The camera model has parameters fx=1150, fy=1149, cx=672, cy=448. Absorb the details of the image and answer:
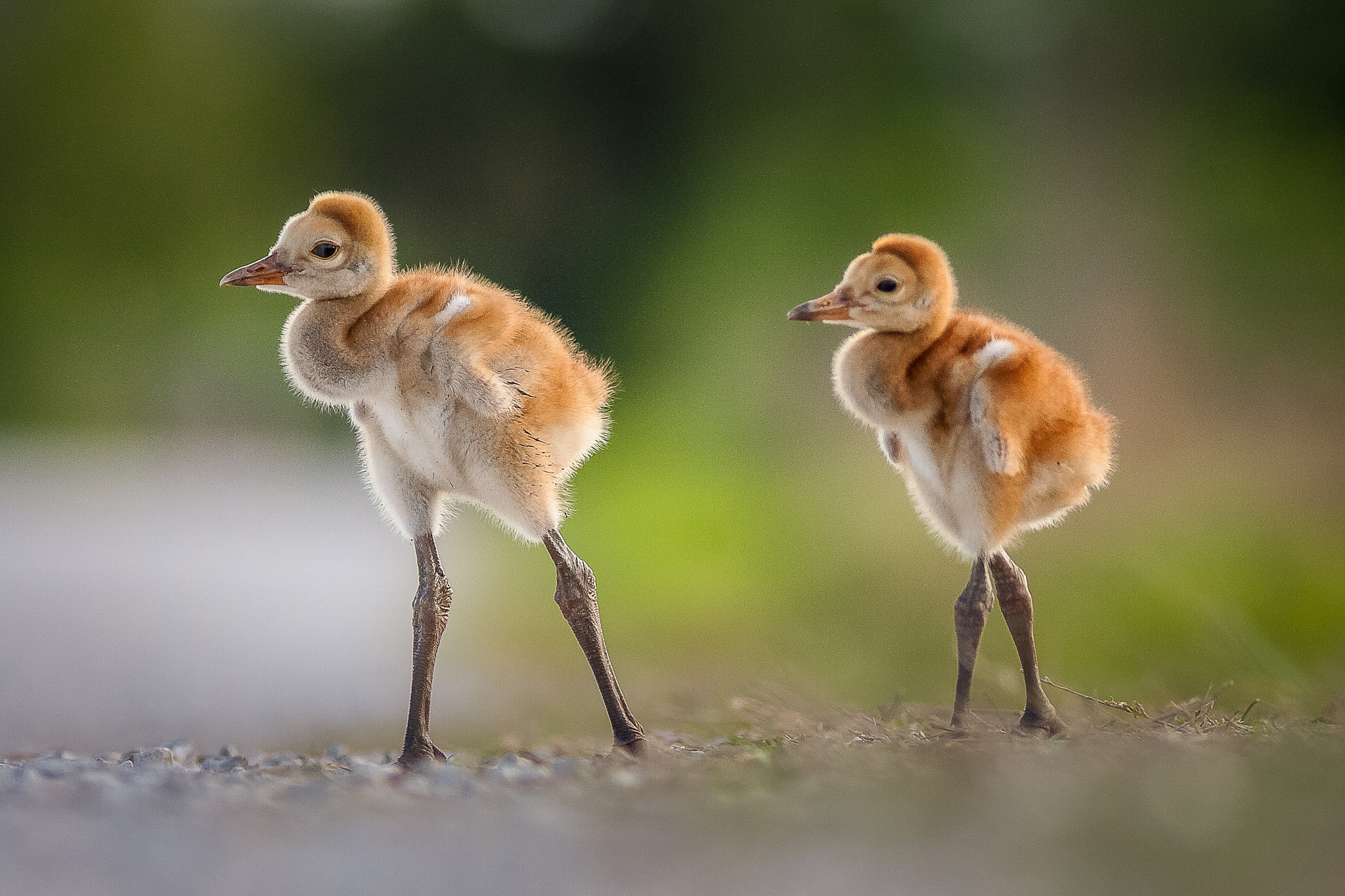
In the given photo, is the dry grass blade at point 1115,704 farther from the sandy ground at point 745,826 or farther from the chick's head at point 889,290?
the chick's head at point 889,290

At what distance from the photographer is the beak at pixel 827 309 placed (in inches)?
48.1

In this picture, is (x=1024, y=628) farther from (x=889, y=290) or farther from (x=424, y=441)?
(x=424, y=441)

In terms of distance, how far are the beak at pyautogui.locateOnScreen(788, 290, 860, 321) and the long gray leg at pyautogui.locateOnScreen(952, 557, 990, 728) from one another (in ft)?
1.08

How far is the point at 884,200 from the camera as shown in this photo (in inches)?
126

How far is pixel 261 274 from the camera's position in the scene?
117 centimetres

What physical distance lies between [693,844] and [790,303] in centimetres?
231

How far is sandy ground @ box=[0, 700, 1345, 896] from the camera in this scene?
0.77 metres

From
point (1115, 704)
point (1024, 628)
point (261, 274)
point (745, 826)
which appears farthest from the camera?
point (1115, 704)

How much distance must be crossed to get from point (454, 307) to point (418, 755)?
1.60ft

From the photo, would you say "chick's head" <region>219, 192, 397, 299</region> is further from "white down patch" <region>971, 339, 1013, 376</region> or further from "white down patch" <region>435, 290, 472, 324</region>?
"white down patch" <region>971, 339, 1013, 376</region>

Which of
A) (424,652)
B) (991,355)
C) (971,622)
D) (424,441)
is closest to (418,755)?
(424,652)

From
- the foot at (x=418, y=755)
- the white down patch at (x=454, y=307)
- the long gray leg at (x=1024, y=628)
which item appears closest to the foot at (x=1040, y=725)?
the long gray leg at (x=1024, y=628)

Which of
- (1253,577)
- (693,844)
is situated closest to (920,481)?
(693,844)

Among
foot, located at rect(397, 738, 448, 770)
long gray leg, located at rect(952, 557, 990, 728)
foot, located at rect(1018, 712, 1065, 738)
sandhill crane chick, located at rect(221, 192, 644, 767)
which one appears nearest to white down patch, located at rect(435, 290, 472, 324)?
sandhill crane chick, located at rect(221, 192, 644, 767)
